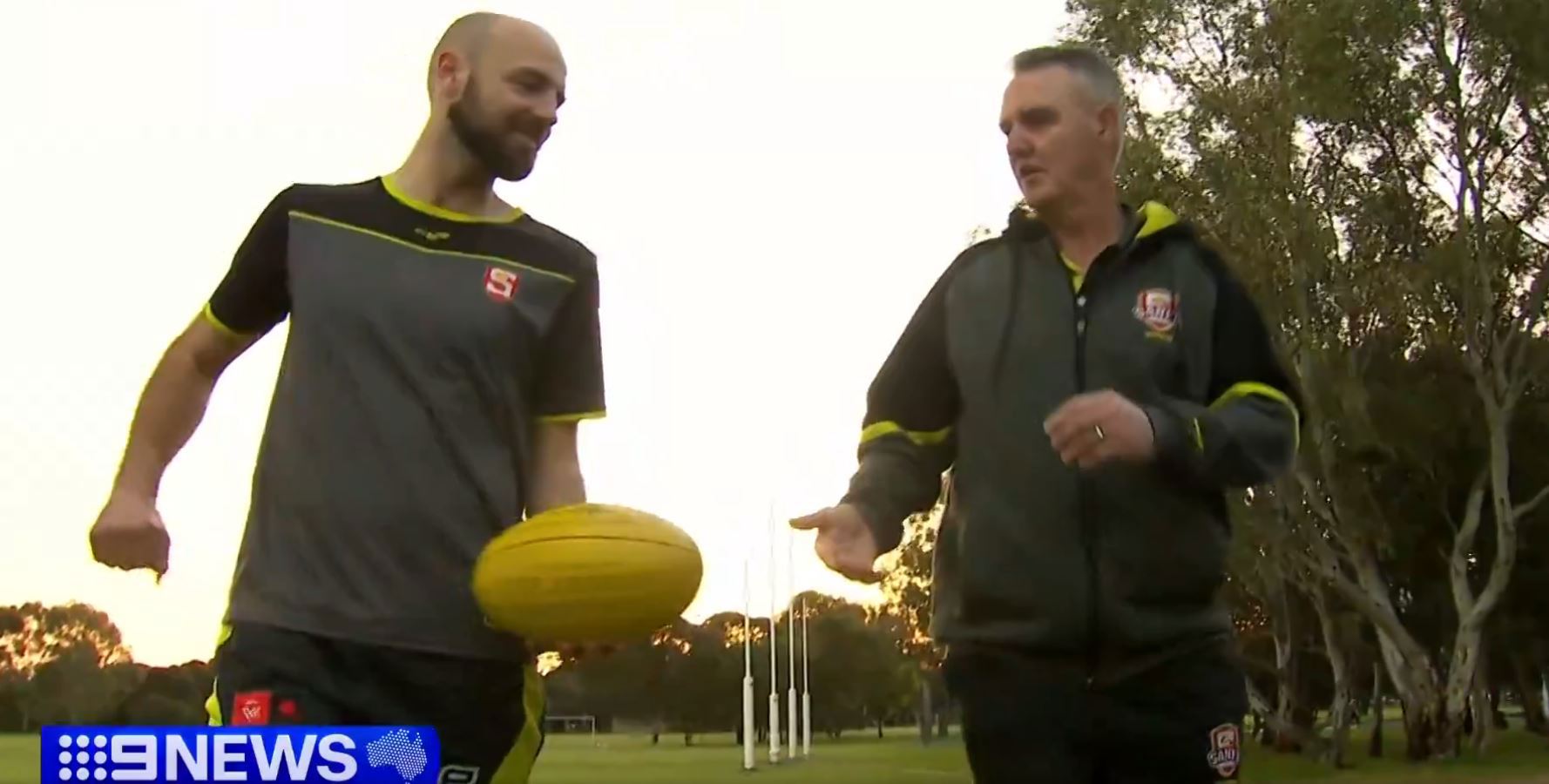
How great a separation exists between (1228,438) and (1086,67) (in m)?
0.77

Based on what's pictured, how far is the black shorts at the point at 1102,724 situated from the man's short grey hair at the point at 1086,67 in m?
1.03

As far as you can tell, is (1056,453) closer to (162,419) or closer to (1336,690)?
(162,419)

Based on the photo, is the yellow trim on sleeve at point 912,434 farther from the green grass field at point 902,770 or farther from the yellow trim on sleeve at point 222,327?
the green grass field at point 902,770

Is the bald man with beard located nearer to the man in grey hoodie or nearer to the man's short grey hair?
the man in grey hoodie

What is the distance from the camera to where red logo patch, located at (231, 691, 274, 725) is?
3162 mm

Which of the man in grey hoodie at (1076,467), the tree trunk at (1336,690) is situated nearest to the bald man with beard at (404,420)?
the man in grey hoodie at (1076,467)

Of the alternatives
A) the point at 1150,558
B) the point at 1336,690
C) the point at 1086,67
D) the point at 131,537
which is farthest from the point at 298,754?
the point at 1336,690

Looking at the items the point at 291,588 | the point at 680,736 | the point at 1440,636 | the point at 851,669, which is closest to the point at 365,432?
the point at 291,588

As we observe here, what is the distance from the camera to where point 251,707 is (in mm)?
3170

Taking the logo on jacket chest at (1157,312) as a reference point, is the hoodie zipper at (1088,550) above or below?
below

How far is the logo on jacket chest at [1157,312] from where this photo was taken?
329 centimetres

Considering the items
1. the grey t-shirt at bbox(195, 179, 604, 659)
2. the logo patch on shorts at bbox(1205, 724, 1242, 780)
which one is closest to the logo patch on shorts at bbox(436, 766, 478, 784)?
the grey t-shirt at bbox(195, 179, 604, 659)

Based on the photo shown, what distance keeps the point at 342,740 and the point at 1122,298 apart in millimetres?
1676

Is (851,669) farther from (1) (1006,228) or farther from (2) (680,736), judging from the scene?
(1) (1006,228)
